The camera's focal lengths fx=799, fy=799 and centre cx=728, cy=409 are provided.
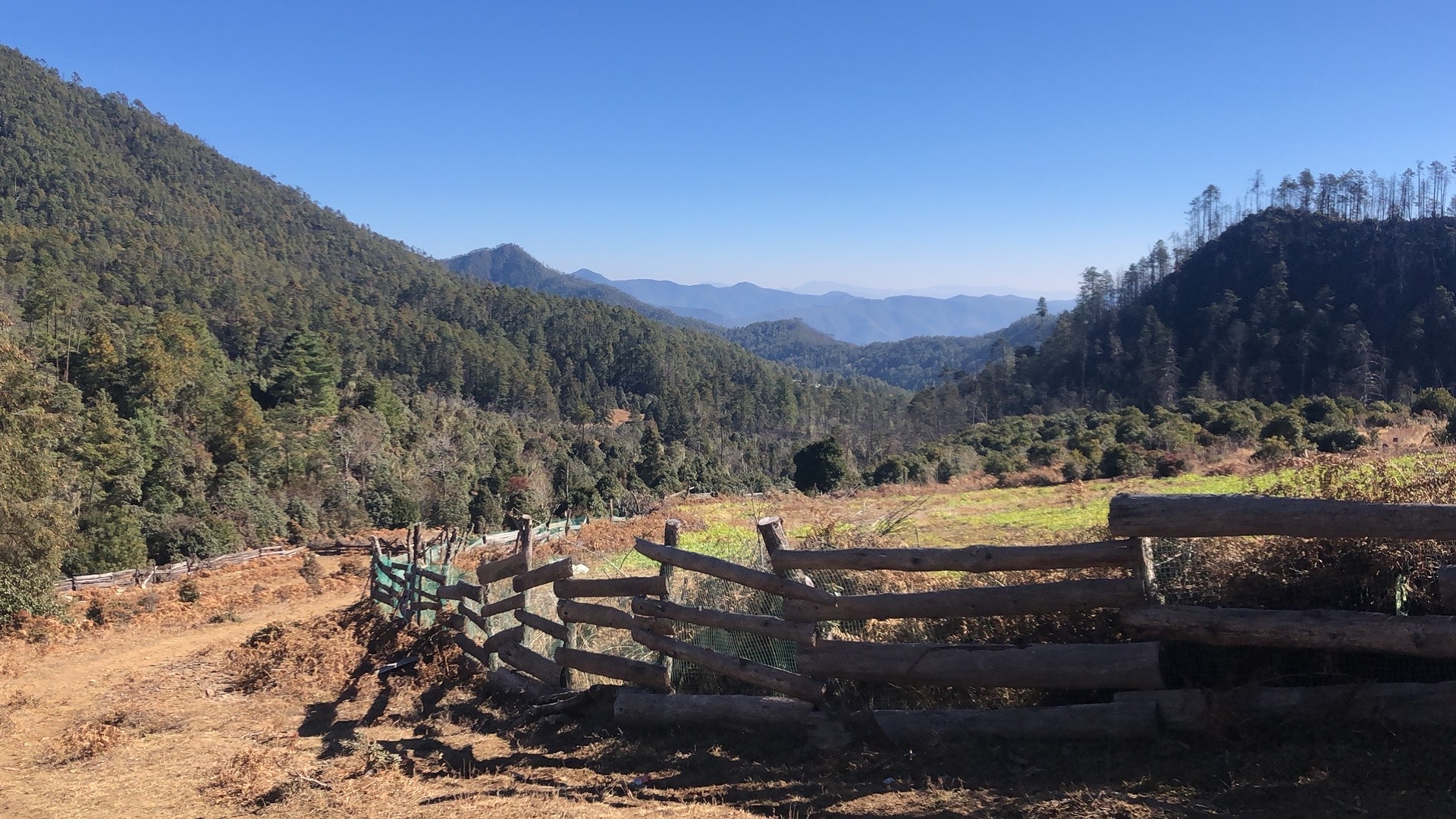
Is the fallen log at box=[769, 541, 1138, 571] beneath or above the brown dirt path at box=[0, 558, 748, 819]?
above

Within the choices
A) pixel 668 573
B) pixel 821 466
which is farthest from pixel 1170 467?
pixel 821 466

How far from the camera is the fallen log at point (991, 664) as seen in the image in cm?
484

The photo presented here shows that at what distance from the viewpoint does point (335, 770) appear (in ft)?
21.7

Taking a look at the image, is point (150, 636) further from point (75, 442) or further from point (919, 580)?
point (75, 442)

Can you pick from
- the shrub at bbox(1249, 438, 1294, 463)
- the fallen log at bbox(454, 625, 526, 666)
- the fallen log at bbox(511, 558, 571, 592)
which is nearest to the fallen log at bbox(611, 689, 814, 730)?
the fallen log at bbox(511, 558, 571, 592)

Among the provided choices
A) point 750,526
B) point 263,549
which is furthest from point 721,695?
point 263,549

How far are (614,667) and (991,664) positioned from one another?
11.6 ft

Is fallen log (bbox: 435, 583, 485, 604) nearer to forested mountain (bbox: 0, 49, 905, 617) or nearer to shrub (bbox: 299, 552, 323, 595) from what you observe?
shrub (bbox: 299, 552, 323, 595)

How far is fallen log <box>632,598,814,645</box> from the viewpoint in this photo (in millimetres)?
6125

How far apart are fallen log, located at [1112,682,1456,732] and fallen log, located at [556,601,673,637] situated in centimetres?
382

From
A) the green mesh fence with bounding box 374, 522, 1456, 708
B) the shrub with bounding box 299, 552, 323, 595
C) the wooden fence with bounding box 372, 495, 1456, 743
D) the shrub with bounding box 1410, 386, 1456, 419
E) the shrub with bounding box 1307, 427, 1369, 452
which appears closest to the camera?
the wooden fence with bounding box 372, 495, 1456, 743

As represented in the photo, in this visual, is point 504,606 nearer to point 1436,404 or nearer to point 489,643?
point 489,643

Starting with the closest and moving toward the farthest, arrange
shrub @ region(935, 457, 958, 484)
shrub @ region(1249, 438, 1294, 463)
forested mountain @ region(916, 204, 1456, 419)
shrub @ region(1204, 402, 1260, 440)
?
shrub @ region(1249, 438, 1294, 463) → shrub @ region(1204, 402, 1260, 440) → shrub @ region(935, 457, 958, 484) → forested mountain @ region(916, 204, 1456, 419)

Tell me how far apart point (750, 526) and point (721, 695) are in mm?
12170
